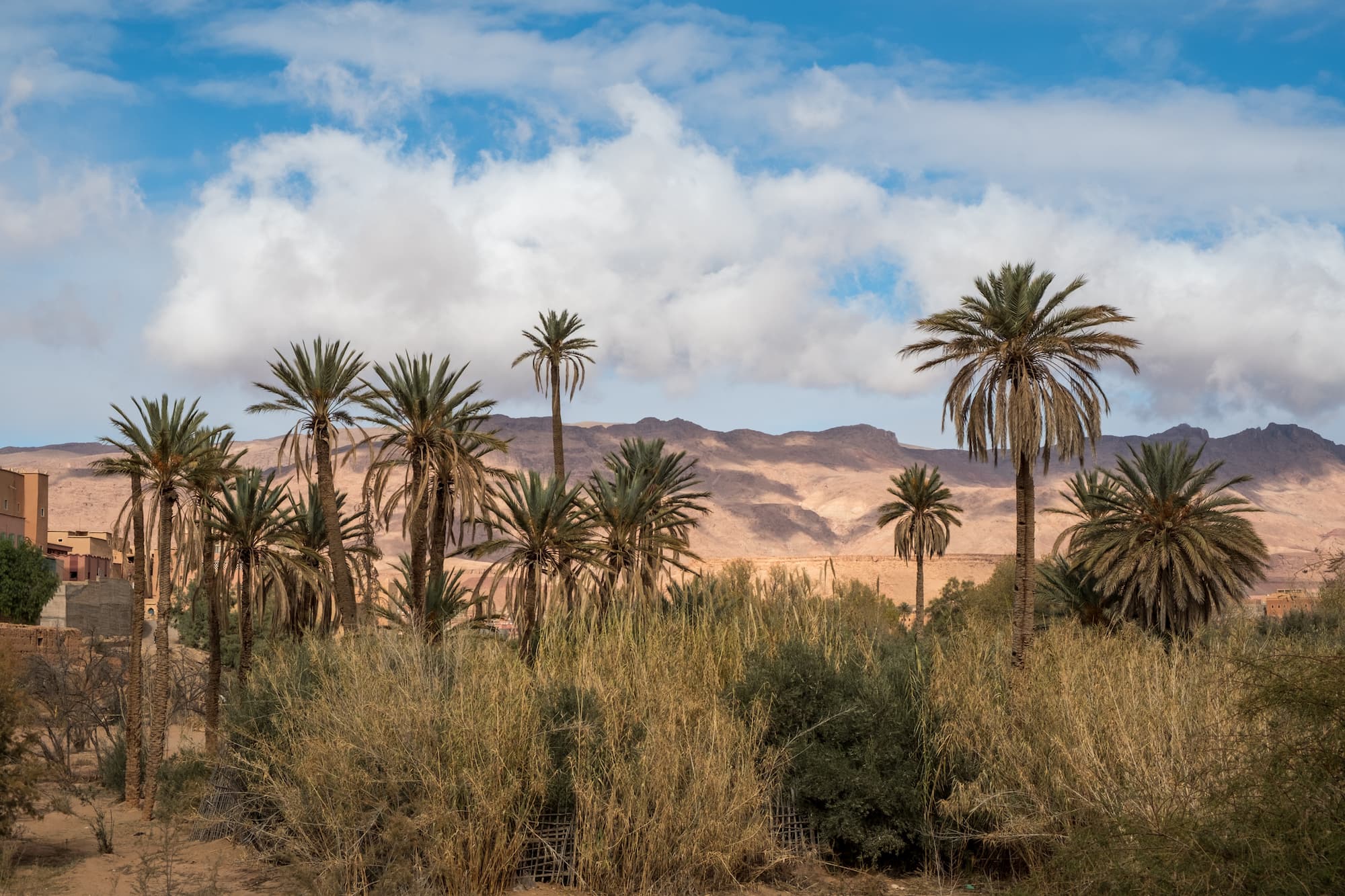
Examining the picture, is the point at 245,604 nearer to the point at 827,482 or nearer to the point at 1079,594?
the point at 1079,594

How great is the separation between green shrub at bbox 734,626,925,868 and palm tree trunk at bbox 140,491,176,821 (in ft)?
27.5

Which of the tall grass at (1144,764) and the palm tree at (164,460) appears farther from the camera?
the palm tree at (164,460)

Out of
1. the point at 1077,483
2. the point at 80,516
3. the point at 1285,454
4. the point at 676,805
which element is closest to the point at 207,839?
the point at 676,805

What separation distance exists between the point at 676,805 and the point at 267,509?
10522 mm

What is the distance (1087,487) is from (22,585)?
1634 inches

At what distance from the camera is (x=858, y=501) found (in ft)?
525

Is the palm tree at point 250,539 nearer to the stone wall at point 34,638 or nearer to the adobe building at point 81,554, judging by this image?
the stone wall at point 34,638

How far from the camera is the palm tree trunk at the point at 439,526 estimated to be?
1939cm

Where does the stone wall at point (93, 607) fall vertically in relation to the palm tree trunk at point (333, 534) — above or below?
below

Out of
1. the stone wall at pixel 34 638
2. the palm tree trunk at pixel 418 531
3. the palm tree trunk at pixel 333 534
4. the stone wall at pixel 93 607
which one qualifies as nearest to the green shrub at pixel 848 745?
the palm tree trunk at pixel 418 531

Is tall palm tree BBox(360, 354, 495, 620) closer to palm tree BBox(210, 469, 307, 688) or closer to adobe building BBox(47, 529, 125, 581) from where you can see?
palm tree BBox(210, 469, 307, 688)

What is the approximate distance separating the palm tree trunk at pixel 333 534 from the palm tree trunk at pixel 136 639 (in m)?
2.98

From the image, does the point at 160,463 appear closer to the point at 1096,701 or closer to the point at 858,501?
the point at 1096,701

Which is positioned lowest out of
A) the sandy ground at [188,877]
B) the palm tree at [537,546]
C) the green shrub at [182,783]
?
the green shrub at [182,783]
